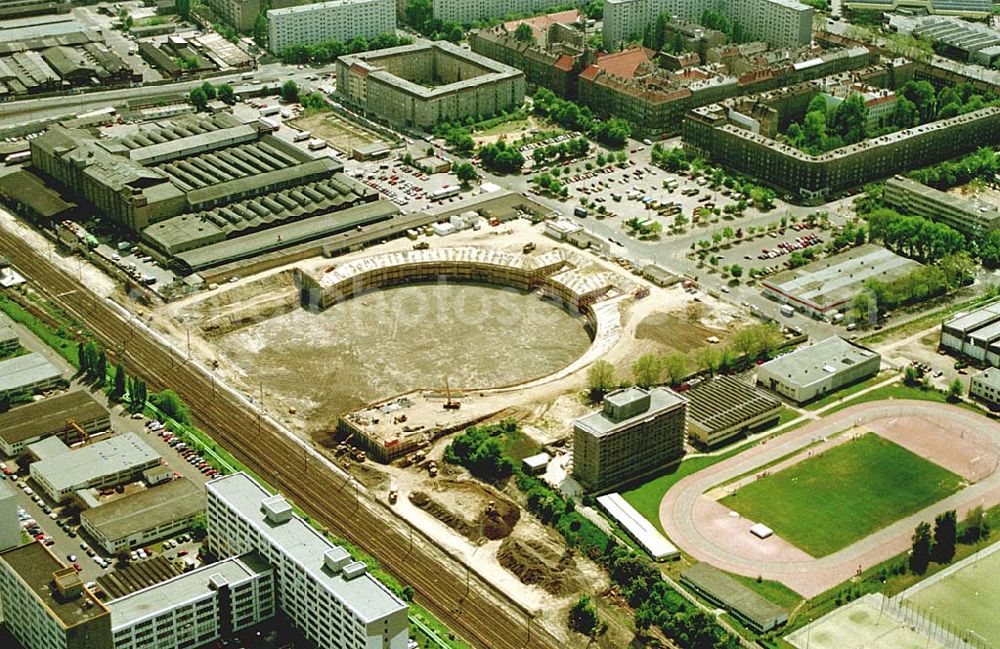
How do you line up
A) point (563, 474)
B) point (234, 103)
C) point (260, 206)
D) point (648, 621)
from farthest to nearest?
point (234, 103) → point (260, 206) → point (563, 474) → point (648, 621)

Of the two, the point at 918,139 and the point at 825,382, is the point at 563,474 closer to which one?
the point at 825,382

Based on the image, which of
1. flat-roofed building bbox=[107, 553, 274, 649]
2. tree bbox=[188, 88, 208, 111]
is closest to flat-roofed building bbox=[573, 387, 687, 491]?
flat-roofed building bbox=[107, 553, 274, 649]

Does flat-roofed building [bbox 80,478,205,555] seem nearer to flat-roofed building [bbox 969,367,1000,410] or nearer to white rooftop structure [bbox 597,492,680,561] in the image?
white rooftop structure [bbox 597,492,680,561]

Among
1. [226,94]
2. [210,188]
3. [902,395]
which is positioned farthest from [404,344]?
[226,94]

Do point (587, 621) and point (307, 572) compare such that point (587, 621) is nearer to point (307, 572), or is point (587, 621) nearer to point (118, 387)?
point (307, 572)

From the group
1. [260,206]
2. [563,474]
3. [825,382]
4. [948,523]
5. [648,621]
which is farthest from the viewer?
[260,206]

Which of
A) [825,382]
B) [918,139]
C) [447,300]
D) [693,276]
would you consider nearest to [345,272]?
[447,300]
